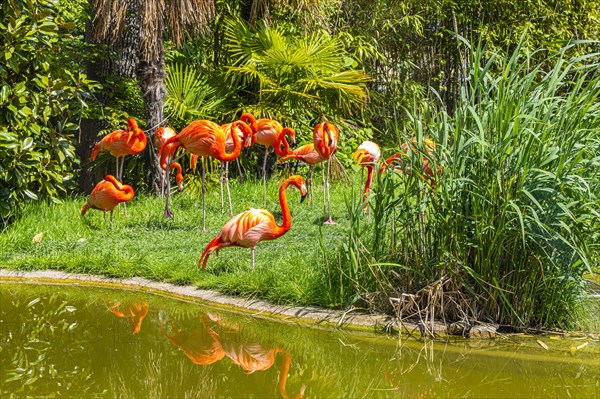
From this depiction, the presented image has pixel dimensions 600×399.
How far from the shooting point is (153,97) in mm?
10070

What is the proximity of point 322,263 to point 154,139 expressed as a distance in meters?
4.59

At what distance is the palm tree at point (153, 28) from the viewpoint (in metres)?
9.29

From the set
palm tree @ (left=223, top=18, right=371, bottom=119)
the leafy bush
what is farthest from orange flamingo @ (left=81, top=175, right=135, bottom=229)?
palm tree @ (left=223, top=18, right=371, bottom=119)

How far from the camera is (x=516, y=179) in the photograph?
5090 mm

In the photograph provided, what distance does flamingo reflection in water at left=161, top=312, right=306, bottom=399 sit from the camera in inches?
179

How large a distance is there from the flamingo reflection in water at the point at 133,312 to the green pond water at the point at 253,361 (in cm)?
1

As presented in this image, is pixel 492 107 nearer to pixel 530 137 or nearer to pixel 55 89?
pixel 530 137

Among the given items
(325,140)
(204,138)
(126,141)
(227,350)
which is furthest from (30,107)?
(227,350)

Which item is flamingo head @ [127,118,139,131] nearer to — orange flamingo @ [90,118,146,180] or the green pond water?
orange flamingo @ [90,118,146,180]

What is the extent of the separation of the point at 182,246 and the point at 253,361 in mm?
3016

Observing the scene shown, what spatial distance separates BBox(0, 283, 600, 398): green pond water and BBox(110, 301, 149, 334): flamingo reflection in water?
0.01 m

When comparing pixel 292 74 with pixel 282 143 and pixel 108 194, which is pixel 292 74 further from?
pixel 108 194

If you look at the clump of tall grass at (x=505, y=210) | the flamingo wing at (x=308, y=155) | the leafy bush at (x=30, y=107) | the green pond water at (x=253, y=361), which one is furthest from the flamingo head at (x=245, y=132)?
the clump of tall grass at (x=505, y=210)

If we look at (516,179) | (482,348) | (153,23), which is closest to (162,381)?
(482,348)
